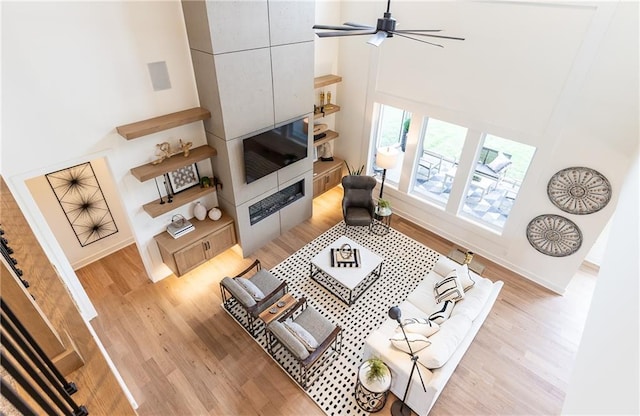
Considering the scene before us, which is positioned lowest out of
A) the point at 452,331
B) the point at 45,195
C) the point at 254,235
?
the point at 254,235

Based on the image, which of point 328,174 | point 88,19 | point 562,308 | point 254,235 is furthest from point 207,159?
point 562,308

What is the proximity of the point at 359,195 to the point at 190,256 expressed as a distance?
3131 mm

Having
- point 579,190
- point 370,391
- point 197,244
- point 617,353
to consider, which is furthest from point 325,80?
point 617,353

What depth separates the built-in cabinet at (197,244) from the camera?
16.1ft

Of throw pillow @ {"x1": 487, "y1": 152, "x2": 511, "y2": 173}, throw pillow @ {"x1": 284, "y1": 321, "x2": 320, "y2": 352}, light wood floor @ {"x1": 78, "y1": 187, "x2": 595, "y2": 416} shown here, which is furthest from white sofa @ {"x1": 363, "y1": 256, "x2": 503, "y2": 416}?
throw pillow @ {"x1": 487, "y1": 152, "x2": 511, "y2": 173}

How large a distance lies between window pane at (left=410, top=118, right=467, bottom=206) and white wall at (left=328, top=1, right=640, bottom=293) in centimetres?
23

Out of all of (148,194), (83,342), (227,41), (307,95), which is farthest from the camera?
(307,95)

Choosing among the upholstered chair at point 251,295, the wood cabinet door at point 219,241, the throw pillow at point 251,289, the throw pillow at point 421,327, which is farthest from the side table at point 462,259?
the wood cabinet door at point 219,241

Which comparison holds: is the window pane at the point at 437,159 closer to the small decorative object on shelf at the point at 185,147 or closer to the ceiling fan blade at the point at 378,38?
the ceiling fan blade at the point at 378,38

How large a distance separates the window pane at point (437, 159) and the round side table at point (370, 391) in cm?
364

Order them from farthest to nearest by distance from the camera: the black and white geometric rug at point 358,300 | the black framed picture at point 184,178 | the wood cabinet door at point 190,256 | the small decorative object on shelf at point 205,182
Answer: the small decorative object on shelf at point 205,182 → the wood cabinet door at point 190,256 → the black framed picture at point 184,178 → the black and white geometric rug at point 358,300

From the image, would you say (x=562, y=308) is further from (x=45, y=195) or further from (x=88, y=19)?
(x=45, y=195)

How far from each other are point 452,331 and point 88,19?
4971 mm

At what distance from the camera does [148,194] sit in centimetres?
461
